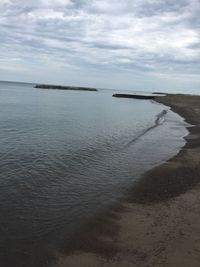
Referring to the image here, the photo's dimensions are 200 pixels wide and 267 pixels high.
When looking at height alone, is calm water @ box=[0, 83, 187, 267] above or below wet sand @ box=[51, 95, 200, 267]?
below

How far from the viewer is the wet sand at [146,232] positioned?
8.48m

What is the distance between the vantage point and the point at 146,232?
10094 millimetres

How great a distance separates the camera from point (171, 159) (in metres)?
20.7

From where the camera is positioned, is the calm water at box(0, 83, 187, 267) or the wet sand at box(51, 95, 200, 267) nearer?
the wet sand at box(51, 95, 200, 267)

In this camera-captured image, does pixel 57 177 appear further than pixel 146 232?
Yes

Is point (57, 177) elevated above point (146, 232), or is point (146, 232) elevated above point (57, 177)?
point (146, 232)

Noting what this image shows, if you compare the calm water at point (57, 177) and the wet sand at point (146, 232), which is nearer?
the wet sand at point (146, 232)

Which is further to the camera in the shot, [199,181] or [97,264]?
[199,181]

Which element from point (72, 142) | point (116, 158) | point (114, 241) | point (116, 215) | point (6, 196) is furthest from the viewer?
point (72, 142)

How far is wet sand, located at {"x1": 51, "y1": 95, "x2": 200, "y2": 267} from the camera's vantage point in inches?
334

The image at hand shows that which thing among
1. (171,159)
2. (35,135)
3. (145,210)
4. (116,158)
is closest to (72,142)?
(35,135)

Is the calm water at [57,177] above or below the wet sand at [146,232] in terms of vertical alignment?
below

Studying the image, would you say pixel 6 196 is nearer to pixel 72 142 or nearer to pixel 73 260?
pixel 73 260

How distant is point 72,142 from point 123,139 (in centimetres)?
509
